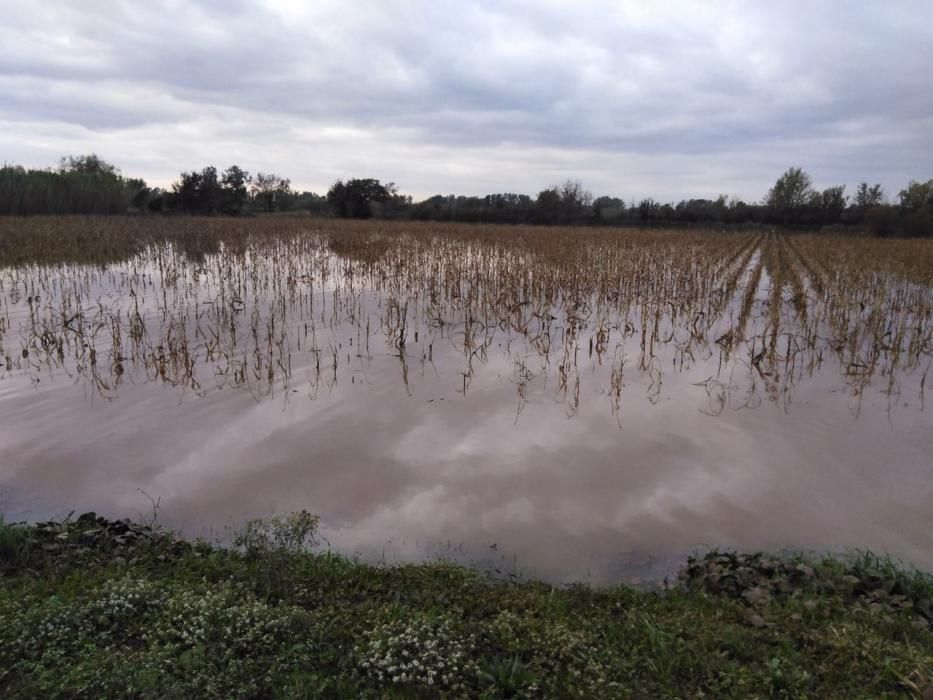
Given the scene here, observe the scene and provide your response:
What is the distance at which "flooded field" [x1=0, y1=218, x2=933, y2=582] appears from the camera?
13.7ft

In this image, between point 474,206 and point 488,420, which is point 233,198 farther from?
point 488,420

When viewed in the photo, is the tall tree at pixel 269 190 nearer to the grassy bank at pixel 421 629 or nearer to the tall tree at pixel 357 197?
the tall tree at pixel 357 197

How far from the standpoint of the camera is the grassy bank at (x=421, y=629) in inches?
97.8

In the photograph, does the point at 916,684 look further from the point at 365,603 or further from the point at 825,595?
the point at 365,603

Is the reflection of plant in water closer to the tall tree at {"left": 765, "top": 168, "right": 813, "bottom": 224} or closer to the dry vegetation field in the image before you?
the dry vegetation field

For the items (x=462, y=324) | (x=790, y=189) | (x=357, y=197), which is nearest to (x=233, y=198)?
(x=357, y=197)

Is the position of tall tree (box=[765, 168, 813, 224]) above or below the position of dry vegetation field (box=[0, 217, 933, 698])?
above

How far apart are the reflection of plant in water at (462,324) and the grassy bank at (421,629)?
3126 millimetres

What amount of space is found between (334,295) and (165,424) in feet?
20.9

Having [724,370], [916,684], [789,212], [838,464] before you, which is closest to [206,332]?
[724,370]

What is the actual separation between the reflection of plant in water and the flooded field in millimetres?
62

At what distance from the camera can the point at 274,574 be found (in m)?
3.25

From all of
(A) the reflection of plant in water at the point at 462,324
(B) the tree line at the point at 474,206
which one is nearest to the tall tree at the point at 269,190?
(B) the tree line at the point at 474,206

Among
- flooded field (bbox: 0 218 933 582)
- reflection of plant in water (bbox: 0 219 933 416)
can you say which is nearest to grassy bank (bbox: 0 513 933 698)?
flooded field (bbox: 0 218 933 582)
